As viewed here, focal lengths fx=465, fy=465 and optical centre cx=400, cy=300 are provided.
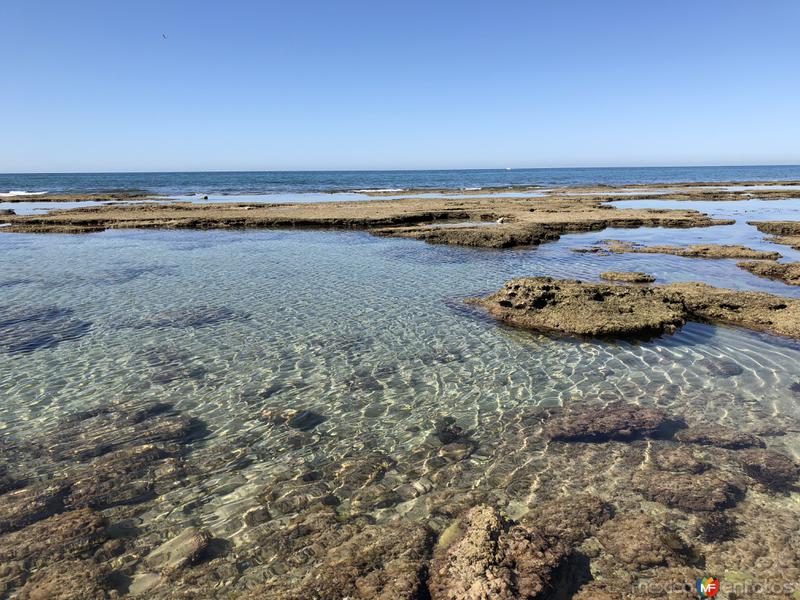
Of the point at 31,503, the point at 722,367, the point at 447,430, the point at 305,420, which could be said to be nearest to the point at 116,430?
the point at 31,503

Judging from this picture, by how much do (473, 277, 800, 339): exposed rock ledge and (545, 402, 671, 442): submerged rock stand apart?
154 inches

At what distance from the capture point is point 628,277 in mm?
17703

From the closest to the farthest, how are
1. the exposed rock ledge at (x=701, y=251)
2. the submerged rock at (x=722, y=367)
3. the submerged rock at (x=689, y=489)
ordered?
the submerged rock at (x=689, y=489) → the submerged rock at (x=722, y=367) → the exposed rock ledge at (x=701, y=251)

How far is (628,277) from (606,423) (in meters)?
11.5

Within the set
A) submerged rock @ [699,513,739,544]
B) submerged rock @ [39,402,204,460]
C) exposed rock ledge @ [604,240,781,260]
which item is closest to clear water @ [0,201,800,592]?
submerged rock @ [39,402,204,460]

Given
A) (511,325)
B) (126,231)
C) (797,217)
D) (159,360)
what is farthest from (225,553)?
(797,217)

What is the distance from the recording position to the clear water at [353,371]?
6895 mm

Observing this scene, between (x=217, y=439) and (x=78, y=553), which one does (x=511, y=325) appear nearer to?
(x=217, y=439)

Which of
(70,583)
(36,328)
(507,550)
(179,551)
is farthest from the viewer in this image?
(36,328)

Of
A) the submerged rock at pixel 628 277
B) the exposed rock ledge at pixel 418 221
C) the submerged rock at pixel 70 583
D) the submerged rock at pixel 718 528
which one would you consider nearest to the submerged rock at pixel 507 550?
the submerged rock at pixel 718 528

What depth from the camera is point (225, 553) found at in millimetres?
5270

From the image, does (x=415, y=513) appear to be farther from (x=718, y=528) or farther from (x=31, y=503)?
(x=31, y=503)

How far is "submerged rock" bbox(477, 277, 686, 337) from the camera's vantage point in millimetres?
12016

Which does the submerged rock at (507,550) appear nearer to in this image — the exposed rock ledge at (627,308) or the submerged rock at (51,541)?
the submerged rock at (51,541)
